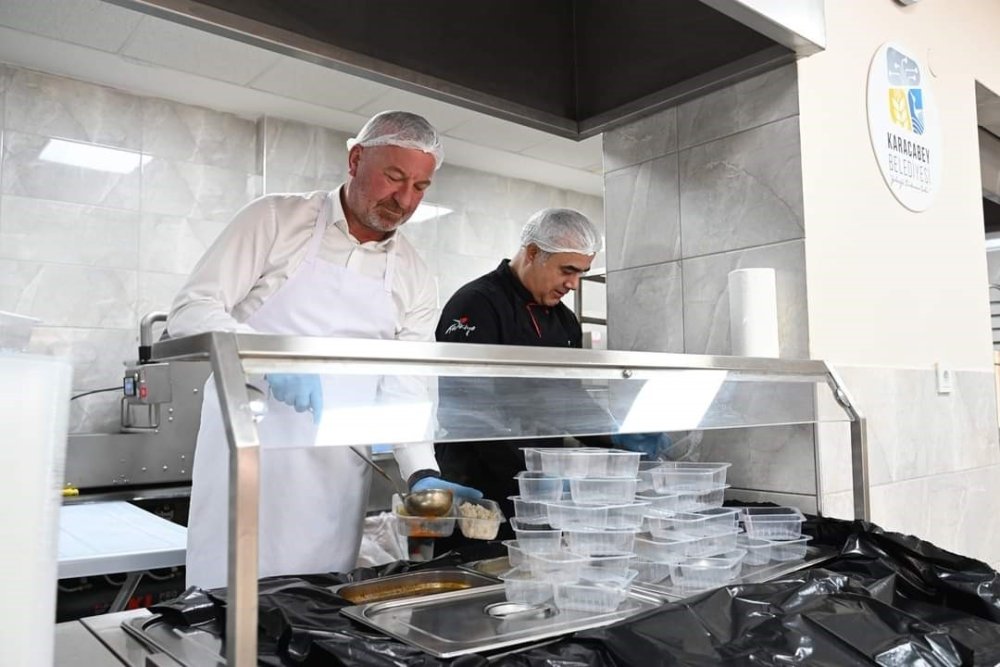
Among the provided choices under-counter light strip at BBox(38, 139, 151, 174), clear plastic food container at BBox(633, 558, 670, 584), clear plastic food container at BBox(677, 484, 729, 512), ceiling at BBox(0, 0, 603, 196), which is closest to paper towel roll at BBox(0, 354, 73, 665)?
clear plastic food container at BBox(633, 558, 670, 584)

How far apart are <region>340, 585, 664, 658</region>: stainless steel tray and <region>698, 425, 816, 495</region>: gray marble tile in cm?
75

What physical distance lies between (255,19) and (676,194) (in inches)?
47.1

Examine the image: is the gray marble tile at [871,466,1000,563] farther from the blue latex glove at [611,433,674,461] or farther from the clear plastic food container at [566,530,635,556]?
the clear plastic food container at [566,530,635,556]

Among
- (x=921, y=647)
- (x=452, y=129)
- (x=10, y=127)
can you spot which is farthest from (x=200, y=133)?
(x=921, y=647)

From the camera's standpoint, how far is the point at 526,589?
1.24 meters

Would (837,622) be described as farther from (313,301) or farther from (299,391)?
(313,301)

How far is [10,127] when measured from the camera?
3.69 m

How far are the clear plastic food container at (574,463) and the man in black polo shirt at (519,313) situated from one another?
2.63 ft

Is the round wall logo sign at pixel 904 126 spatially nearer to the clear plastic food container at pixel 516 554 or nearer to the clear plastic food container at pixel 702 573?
the clear plastic food container at pixel 702 573

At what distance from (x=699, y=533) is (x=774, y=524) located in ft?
0.83

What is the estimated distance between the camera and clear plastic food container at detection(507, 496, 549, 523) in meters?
1.30

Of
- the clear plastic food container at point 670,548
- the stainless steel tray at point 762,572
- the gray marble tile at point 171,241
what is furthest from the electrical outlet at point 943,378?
the gray marble tile at point 171,241

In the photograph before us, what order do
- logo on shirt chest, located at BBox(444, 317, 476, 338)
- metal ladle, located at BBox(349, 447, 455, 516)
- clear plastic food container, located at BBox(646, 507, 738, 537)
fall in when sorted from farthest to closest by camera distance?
logo on shirt chest, located at BBox(444, 317, 476, 338) < metal ladle, located at BBox(349, 447, 455, 516) < clear plastic food container, located at BBox(646, 507, 738, 537)

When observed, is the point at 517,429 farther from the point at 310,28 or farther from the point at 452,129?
the point at 452,129
